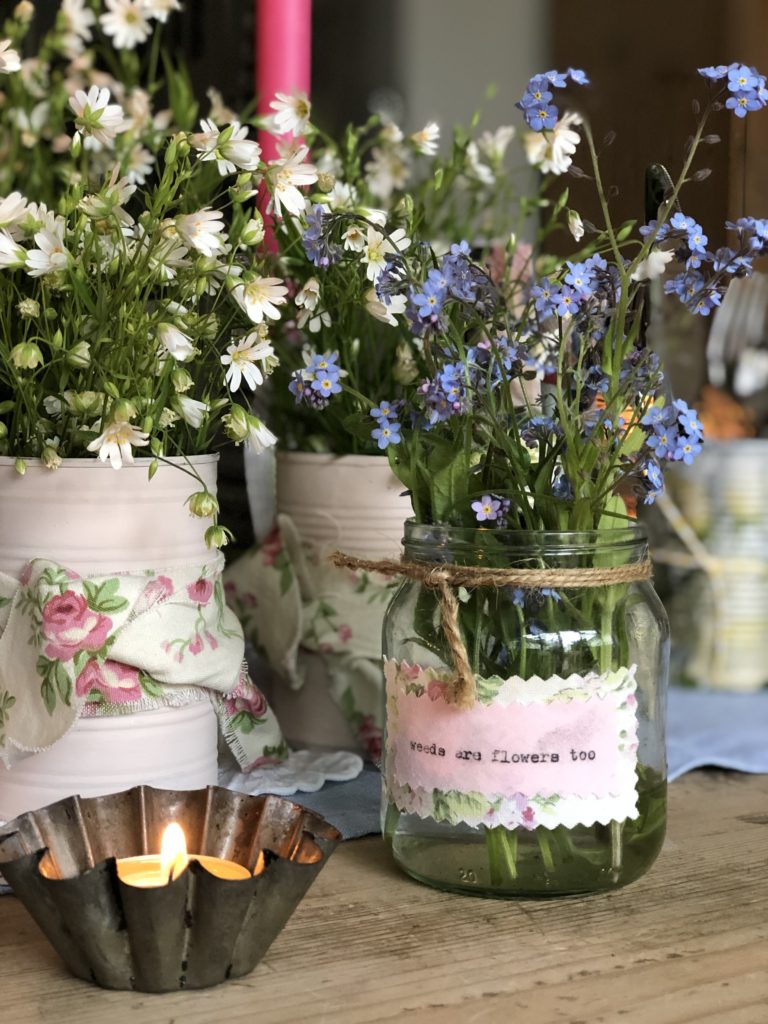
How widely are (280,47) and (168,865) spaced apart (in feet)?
2.00

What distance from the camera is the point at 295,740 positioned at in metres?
0.85

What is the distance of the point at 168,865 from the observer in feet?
1.66

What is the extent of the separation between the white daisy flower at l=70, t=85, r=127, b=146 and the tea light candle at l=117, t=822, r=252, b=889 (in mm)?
319

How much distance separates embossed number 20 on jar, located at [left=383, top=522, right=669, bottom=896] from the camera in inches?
23.2

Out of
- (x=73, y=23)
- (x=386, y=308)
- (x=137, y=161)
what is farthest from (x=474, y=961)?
(x=73, y=23)

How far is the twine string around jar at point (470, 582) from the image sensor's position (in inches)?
22.8

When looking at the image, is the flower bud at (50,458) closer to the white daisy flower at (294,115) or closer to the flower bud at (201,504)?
the flower bud at (201,504)

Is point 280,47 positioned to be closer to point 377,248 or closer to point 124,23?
point 124,23

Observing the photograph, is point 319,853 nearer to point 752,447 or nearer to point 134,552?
point 134,552

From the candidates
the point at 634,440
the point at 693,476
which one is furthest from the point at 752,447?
the point at 634,440

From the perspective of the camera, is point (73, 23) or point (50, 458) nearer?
point (50, 458)

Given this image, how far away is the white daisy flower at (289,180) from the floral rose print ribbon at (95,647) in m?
0.19

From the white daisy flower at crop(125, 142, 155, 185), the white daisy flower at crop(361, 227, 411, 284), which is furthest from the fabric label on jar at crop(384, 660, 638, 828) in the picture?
the white daisy flower at crop(125, 142, 155, 185)

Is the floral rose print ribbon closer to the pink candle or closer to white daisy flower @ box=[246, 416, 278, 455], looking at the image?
white daisy flower @ box=[246, 416, 278, 455]
